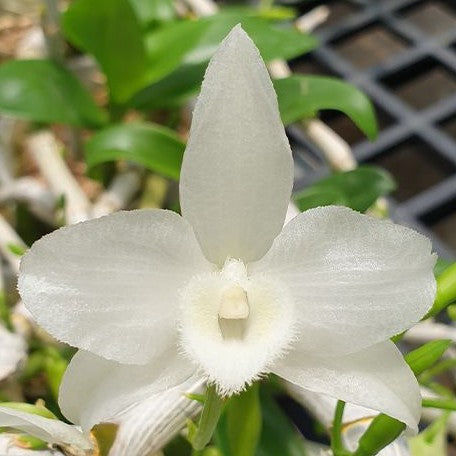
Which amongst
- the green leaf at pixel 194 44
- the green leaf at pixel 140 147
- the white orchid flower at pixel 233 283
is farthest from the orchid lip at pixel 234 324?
the green leaf at pixel 194 44

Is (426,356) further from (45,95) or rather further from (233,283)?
(45,95)

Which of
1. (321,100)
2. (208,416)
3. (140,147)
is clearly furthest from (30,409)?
(321,100)

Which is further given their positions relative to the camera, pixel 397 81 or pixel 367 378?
pixel 397 81

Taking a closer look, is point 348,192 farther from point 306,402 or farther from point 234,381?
point 234,381

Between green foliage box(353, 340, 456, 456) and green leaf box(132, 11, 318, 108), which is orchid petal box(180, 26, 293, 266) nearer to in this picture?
green foliage box(353, 340, 456, 456)

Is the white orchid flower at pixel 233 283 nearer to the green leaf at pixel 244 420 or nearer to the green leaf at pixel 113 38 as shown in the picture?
the green leaf at pixel 244 420

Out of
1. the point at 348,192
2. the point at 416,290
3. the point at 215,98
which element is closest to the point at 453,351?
the point at 348,192

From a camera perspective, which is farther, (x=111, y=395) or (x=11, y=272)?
(x=11, y=272)
